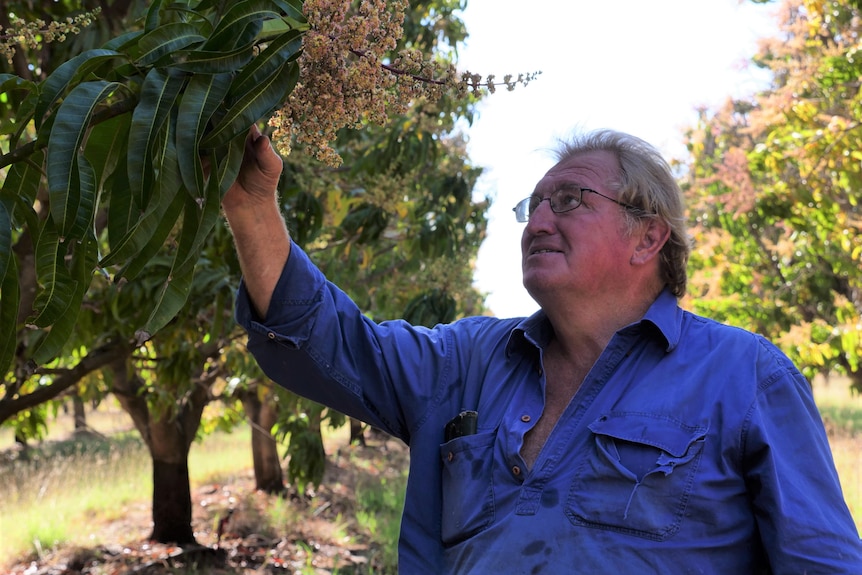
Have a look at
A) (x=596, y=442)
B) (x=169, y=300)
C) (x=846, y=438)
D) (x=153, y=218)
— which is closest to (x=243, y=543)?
(x=596, y=442)

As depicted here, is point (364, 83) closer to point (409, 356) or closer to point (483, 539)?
point (409, 356)

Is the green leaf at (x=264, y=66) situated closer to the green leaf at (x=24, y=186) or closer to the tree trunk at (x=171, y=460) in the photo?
the green leaf at (x=24, y=186)

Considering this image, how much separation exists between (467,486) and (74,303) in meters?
A: 0.95

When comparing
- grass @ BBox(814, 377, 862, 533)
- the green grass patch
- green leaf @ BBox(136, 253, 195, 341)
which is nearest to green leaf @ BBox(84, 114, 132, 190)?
green leaf @ BBox(136, 253, 195, 341)

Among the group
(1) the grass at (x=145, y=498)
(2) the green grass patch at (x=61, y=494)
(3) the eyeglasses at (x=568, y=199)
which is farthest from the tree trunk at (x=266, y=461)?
(3) the eyeglasses at (x=568, y=199)

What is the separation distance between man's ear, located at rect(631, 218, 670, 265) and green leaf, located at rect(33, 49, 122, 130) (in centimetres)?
136

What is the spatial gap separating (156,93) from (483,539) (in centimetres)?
113

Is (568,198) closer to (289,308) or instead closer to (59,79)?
(289,308)

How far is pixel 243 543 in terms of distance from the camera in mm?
8414

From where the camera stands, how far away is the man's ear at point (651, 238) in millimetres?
2245

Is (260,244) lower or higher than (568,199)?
lower

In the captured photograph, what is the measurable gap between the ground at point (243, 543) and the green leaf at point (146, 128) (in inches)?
235

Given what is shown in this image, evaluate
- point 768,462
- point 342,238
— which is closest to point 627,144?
point 768,462

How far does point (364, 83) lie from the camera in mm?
1571
